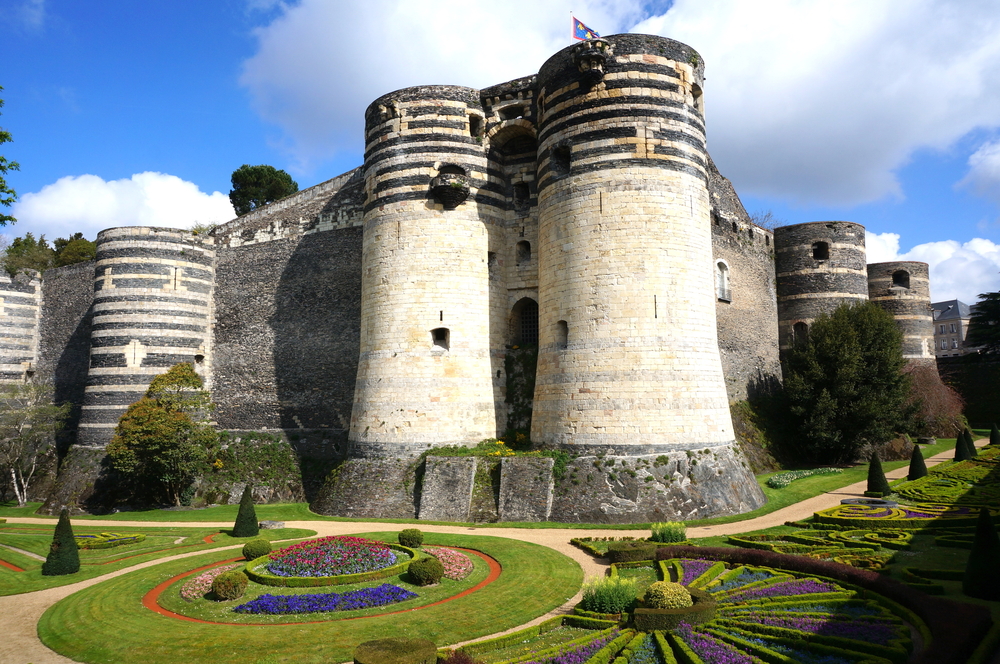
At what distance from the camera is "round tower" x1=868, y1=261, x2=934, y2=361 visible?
39.2 metres

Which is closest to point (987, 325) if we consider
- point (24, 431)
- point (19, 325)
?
point (24, 431)

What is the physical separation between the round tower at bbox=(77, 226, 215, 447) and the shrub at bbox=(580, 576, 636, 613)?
2500 cm

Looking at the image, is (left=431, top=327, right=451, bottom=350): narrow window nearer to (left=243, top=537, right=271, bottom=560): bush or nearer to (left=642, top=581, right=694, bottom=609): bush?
(left=243, top=537, right=271, bottom=560): bush

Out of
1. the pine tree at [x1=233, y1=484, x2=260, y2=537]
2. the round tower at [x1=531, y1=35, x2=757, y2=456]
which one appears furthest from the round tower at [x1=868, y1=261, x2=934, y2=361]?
the pine tree at [x1=233, y1=484, x2=260, y2=537]

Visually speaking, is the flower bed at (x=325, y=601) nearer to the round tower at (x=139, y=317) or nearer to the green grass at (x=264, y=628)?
the green grass at (x=264, y=628)

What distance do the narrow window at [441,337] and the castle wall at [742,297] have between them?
13864mm

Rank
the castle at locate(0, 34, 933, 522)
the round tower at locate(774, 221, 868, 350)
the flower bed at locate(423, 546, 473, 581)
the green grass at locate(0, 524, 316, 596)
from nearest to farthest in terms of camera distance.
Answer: the flower bed at locate(423, 546, 473, 581)
the green grass at locate(0, 524, 316, 596)
the castle at locate(0, 34, 933, 522)
the round tower at locate(774, 221, 868, 350)

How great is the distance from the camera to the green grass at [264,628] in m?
10.2

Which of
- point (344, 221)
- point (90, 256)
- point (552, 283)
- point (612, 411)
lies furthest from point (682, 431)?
point (90, 256)

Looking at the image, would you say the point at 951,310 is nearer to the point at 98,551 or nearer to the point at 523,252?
the point at 523,252

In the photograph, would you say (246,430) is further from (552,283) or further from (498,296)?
(552,283)

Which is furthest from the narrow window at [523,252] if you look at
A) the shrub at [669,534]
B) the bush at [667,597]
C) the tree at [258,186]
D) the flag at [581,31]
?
the tree at [258,186]

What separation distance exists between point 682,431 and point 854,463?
1520 cm

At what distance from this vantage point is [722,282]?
102ft
